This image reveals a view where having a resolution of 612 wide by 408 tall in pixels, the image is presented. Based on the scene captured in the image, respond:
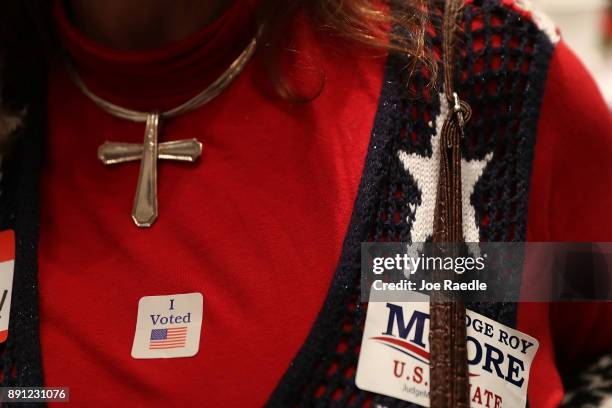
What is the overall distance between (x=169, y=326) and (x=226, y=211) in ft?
0.40

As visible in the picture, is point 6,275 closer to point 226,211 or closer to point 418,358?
point 226,211

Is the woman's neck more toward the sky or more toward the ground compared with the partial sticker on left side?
more toward the sky

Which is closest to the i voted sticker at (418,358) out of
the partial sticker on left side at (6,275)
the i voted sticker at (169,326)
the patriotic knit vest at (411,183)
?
the patriotic knit vest at (411,183)

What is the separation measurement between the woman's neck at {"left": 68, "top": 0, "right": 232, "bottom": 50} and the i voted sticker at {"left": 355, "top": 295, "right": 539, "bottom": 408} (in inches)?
13.6

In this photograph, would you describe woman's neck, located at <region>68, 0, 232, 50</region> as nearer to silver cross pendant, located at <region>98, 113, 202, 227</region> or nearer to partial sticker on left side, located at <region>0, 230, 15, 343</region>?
silver cross pendant, located at <region>98, 113, 202, 227</region>

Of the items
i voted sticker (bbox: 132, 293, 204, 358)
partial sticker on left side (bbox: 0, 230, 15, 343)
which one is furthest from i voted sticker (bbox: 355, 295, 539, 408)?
partial sticker on left side (bbox: 0, 230, 15, 343)

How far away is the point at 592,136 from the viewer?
78 cm

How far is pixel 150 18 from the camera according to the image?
77cm

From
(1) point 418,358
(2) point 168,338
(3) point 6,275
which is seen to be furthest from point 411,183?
(3) point 6,275

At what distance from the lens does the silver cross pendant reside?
74 cm

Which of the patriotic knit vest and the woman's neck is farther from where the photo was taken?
the woman's neck

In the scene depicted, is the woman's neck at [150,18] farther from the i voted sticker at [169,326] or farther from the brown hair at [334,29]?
the i voted sticker at [169,326]

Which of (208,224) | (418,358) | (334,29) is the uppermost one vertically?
(334,29)

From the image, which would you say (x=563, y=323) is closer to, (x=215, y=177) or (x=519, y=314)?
(x=519, y=314)
